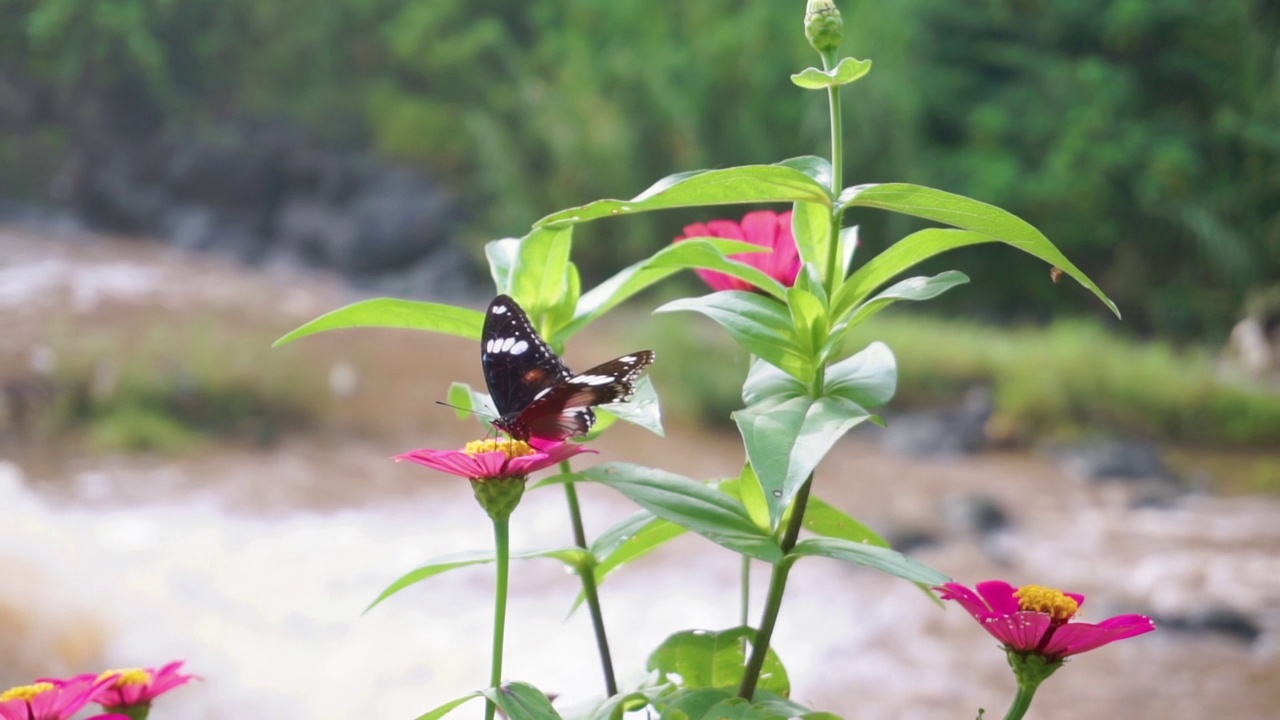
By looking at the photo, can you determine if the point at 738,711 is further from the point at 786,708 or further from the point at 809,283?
the point at 809,283

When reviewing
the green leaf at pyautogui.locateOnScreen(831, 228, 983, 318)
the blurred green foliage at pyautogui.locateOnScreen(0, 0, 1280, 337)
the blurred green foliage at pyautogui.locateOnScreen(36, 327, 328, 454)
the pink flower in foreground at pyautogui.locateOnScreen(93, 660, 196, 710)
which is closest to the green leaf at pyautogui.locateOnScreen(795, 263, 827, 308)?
the green leaf at pyautogui.locateOnScreen(831, 228, 983, 318)

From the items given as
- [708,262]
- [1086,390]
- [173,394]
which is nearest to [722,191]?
[708,262]

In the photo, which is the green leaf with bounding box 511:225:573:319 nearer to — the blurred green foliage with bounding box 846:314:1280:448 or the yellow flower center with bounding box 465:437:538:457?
the yellow flower center with bounding box 465:437:538:457

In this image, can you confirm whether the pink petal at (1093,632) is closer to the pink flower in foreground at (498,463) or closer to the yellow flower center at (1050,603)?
the yellow flower center at (1050,603)

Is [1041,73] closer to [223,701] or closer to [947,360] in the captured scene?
[947,360]

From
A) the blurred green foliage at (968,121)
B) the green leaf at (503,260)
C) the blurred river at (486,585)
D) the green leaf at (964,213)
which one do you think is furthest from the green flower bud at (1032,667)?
the blurred green foliage at (968,121)
